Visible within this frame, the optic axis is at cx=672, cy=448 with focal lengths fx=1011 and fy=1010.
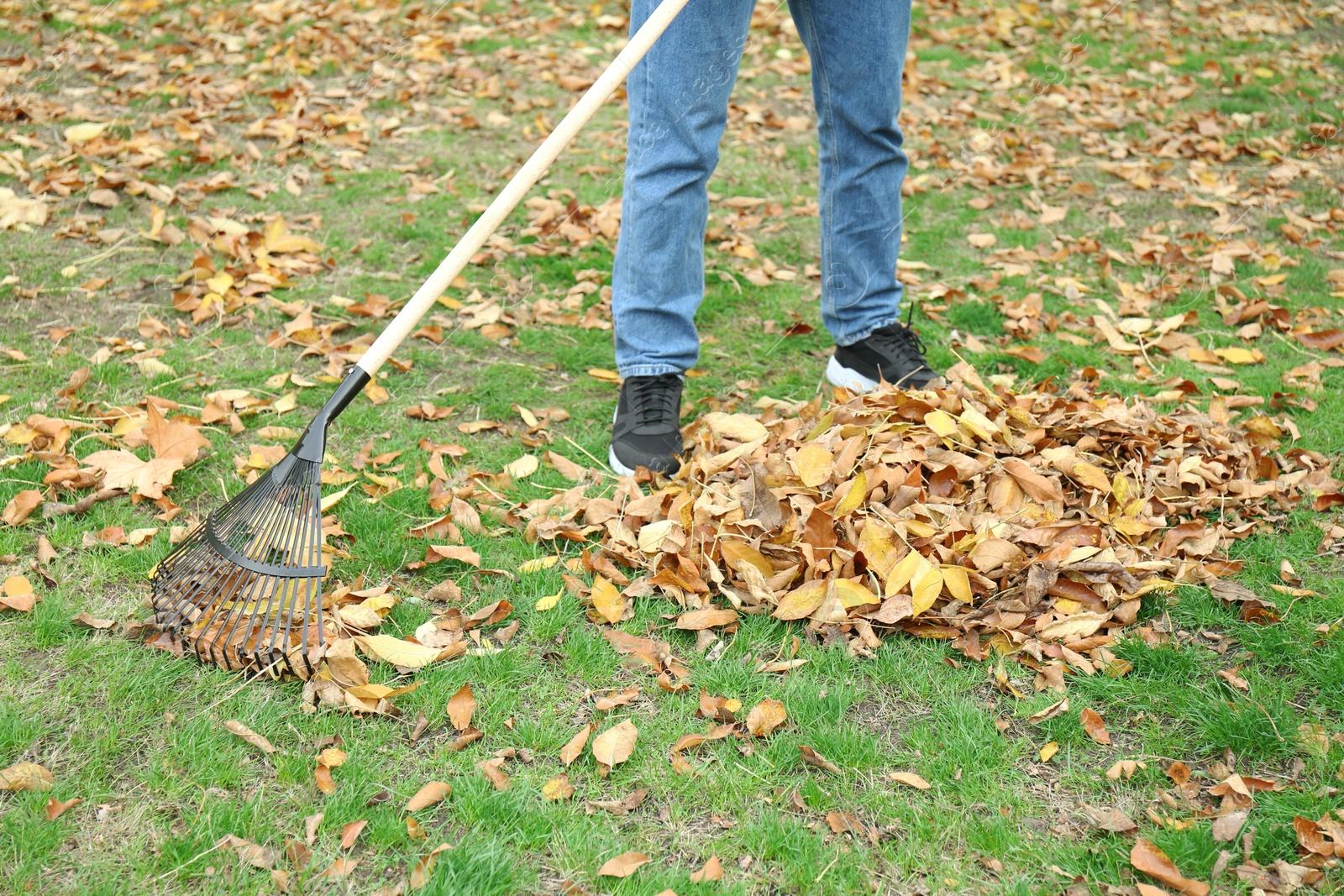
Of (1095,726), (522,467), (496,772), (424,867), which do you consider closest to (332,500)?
(522,467)

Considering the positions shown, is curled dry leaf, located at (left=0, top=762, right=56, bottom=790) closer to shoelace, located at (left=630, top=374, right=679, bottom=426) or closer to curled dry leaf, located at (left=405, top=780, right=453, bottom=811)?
curled dry leaf, located at (left=405, top=780, right=453, bottom=811)

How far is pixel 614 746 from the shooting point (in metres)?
2.01

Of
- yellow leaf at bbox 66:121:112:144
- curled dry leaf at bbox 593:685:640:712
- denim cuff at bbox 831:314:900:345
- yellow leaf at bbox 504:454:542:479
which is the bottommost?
curled dry leaf at bbox 593:685:640:712

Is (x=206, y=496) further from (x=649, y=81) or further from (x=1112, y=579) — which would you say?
(x=1112, y=579)

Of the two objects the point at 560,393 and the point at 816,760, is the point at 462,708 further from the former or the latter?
the point at 560,393

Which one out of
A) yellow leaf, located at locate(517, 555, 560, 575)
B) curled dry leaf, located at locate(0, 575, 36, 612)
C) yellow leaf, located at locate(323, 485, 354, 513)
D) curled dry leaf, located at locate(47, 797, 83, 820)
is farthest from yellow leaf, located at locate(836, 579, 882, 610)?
curled dry leaf, located at locate(0, 575, 36, 612)

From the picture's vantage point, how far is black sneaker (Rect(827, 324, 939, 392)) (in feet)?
10.3

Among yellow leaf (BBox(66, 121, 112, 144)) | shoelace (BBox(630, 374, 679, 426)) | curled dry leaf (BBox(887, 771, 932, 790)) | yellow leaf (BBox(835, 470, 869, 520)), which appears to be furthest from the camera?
yellow leaf (BBox(66, 121, 112, 144))

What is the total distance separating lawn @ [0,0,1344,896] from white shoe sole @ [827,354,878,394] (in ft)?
0.46

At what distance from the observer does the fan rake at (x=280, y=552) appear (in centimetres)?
213

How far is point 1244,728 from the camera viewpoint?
6.58 feet

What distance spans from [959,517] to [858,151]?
119 cm

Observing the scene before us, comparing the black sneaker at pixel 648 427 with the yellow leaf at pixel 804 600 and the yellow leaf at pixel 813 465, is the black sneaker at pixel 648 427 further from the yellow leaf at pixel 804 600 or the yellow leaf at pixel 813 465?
the yellow leaf at pixel 804 600

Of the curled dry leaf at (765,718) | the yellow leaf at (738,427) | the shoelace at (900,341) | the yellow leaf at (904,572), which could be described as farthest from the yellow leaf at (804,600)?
the shoelace at (900,341)
